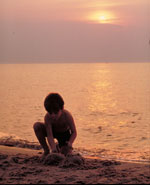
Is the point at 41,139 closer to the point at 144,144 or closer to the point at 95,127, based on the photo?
the point at 144,144

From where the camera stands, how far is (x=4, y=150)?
521cm

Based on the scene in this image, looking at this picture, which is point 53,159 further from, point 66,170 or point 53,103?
point 53,103

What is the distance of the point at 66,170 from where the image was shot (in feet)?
13.2

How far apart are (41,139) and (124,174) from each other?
1308 millimetres

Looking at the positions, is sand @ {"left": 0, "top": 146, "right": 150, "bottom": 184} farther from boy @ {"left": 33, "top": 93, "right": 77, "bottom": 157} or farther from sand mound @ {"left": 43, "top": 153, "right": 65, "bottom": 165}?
boy @ {"left": 33, "top": 93, "right": 77, "bottom": 157}

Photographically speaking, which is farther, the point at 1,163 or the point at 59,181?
the point at 1,163

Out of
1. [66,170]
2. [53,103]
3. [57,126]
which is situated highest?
[53,103]

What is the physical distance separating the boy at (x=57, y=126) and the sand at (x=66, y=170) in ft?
0.86

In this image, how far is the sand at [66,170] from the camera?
3.59 meters

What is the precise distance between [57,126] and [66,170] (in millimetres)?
773

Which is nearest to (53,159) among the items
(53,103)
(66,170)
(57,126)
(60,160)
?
(60,160)

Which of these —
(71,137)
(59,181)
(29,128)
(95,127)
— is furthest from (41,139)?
(95,127)

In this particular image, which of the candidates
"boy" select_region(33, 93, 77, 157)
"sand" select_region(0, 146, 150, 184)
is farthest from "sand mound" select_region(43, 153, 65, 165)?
"boy" select_region(33, 93, 77, 157)

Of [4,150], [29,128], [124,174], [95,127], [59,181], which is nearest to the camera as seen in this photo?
[59,181]
